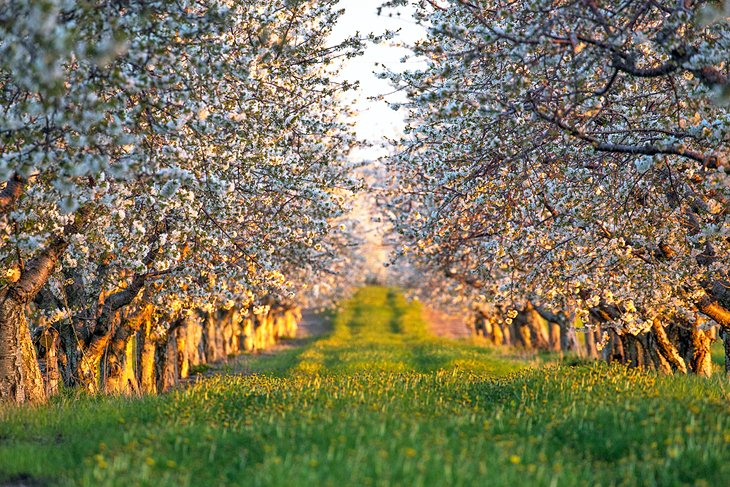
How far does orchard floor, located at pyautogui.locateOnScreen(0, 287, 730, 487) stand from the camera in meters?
7.94

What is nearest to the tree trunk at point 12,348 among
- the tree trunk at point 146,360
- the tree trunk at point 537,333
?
the tree trunk at point 146,360

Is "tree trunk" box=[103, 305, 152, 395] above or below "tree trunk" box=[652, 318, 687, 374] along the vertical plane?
above

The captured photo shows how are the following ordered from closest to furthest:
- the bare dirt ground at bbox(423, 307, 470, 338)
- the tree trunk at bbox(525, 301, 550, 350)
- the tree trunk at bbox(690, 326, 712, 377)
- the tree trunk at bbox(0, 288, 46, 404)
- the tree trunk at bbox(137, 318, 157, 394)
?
the tree trunk at bbox(0, 288, 46, 404) → the tree trunk at bbox(690, 326, 712, 377) → the tree trunk at bbox(137, 318, 157, 394) → the tree trunk at bbox(525, 301, 550, 350) → the bare dirt ground at bbox(423, 307, 470, 338)

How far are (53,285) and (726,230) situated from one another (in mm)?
13210

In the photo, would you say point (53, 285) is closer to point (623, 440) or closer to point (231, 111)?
point (231, 111)

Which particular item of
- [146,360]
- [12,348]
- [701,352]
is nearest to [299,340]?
[146,360]

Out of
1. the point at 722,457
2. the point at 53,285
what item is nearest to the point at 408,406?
the point at 722,457

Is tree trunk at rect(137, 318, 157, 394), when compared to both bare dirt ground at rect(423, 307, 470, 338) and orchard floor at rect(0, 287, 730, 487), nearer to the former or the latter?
orchard floor at rect(0, 287, 730, 487)

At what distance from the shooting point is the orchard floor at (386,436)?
26.0 feet

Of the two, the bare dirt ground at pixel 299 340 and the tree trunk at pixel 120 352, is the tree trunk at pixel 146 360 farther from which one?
the bare dirt ground at pixel 299 340

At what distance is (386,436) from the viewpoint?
29.6 ft

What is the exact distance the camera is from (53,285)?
17203 millimetres

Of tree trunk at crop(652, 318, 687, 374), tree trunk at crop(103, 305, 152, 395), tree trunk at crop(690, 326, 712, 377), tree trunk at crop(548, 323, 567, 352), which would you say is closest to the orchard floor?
tree trunk at crop(103, 305, 152, 395)

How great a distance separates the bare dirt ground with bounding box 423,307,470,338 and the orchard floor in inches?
2030
